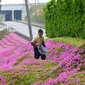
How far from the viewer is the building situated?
450 ft

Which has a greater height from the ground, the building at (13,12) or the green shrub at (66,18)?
the green shrub at (66,18)

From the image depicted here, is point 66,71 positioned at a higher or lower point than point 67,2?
lower

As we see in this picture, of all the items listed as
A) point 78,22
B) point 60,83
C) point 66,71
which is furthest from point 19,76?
point 78,22

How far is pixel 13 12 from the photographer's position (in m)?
142

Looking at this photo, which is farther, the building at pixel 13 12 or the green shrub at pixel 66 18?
the building at pixel 13 12

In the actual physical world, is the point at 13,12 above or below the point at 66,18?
below

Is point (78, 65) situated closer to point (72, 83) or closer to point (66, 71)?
point (66, 71)

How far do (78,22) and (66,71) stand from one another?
28.5ft

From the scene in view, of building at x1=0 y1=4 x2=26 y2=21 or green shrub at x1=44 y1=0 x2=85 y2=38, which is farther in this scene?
building at x1=0 y1=4 x2=26 y2=21

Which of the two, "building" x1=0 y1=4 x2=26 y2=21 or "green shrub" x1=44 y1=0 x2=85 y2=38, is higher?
"green shrub" x1=44 y1=0 x2=85 y2=38

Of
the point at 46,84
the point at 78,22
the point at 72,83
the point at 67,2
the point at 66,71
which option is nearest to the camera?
the point at 72,83

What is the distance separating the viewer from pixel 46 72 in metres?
11.9

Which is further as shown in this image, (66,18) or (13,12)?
(13,12)

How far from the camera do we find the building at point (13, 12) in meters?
137
